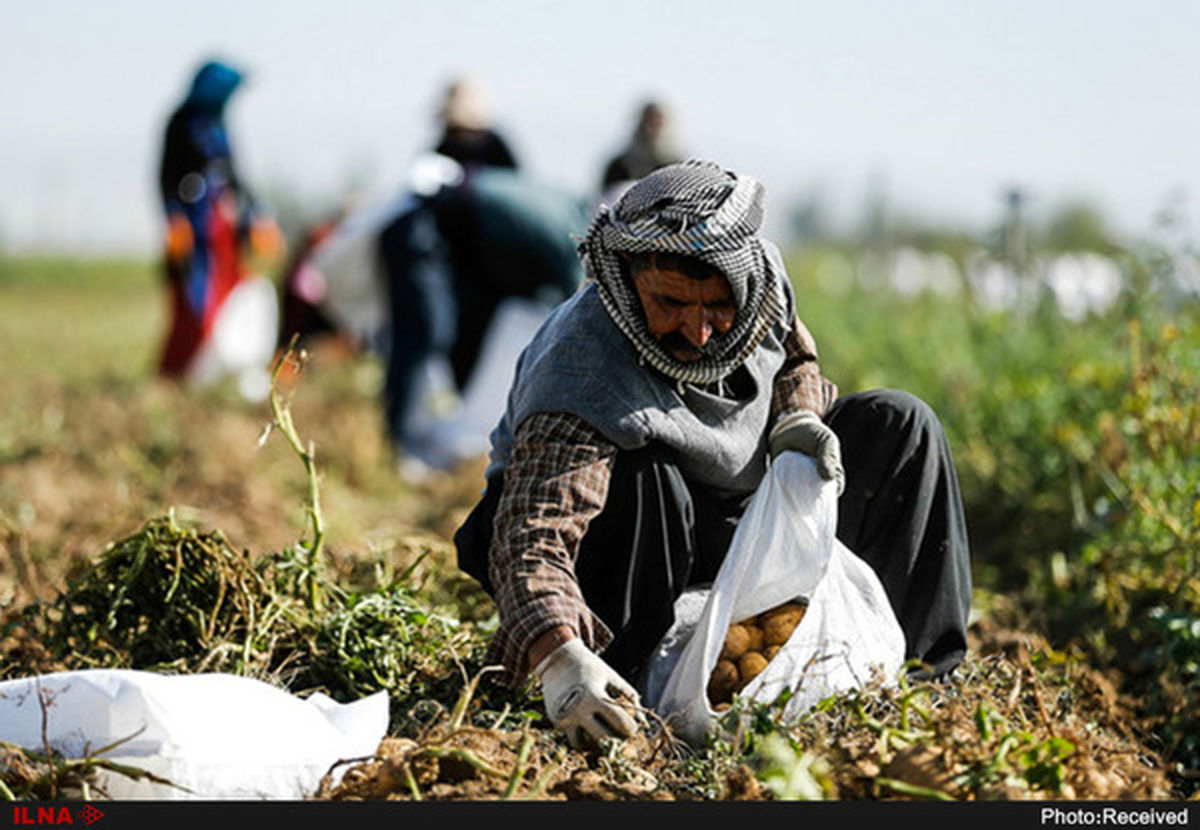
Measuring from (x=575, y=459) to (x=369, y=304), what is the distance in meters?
5.29

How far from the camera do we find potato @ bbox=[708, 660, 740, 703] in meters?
2.59

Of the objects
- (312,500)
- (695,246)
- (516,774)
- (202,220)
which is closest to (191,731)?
(516,774)

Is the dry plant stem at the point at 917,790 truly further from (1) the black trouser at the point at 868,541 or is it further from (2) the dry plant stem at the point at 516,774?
(1) the black trouser at the point at 868,541

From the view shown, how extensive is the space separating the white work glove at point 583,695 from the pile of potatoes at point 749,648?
9.0 inches

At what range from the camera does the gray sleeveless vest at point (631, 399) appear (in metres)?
2.52

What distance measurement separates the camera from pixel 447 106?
6.88 meters

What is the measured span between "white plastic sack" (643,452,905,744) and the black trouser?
8 centimetres

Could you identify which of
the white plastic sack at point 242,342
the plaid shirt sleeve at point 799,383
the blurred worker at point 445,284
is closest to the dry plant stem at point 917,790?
the plaid shirt sleeve at point 799,383

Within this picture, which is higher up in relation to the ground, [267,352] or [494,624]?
[494,624]

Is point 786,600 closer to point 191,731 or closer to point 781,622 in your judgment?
point 781,622

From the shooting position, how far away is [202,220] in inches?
356

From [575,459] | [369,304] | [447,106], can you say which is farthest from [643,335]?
[369,304]

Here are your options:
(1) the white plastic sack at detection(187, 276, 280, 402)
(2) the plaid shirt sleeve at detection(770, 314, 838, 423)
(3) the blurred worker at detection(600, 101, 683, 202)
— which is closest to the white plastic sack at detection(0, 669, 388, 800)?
(2) the plaid shirt sleeve at detection(770, 314, 838, 423)

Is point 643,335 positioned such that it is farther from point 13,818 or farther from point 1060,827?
point 13,818
